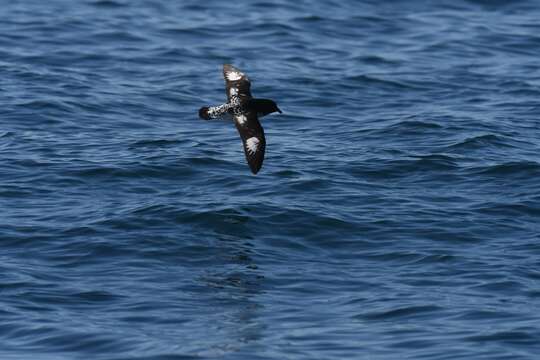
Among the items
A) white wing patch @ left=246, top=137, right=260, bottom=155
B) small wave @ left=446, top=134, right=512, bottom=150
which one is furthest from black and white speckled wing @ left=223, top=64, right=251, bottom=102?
small wave @ left=446, top=134, right=512, bottom=150

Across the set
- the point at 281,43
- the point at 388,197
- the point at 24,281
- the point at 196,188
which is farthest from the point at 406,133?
the point at 24,281

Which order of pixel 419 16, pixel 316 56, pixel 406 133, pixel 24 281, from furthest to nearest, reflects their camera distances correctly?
pixel 419 16 < pixel 316 56 < pixel 406 133 < pixel 24 281

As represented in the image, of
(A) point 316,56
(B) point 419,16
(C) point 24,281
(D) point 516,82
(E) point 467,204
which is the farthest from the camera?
(B) point 419,16

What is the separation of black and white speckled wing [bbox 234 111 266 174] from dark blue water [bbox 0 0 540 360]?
4.33ft

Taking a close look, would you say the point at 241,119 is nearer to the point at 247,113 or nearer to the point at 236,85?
the point at 247,113

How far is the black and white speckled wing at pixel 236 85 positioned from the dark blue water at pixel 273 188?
158 cm

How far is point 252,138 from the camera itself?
51.9ft

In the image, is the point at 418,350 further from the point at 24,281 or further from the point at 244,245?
the point at 24,281

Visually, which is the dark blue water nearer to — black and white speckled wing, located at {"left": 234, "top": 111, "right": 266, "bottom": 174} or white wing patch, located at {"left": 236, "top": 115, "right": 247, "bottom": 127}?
black and white speckled wing, located at {"left": 234, "top": 111, "right": 266, "bottom": 174}

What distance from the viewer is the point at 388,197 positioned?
17.9m

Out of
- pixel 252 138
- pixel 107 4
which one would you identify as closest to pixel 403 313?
pixel 252 138

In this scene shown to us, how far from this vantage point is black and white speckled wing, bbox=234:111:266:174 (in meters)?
15.4

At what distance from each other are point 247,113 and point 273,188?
203 centimetres

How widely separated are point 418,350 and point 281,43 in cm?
1492
